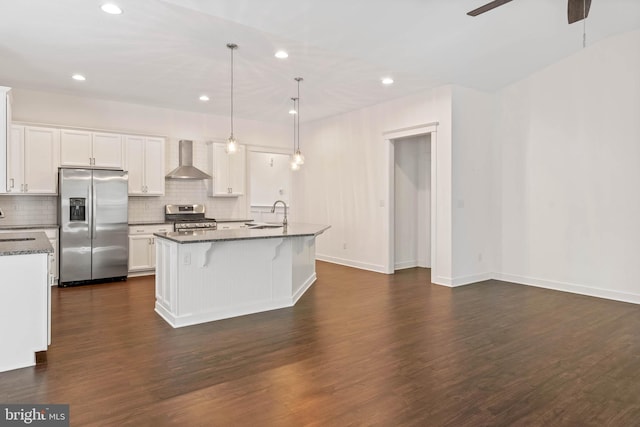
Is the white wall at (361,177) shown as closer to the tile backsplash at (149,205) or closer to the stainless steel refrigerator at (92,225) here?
the tile backsplash at (149,205)

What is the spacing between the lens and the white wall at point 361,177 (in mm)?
5898

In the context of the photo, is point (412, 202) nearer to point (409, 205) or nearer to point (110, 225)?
point (409, 205)

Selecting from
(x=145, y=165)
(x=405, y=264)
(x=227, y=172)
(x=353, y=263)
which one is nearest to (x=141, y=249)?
(x=145, y=165)

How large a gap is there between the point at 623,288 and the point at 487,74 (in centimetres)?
339

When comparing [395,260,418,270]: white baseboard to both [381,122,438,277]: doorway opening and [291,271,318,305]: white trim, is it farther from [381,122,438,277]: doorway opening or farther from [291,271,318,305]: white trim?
[291,271,318,305]: white trim

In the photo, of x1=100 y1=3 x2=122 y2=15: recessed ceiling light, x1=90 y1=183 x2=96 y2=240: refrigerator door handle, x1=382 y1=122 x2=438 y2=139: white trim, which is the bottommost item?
x1=90 y1=183 x2=96 y2=240: refrigerator door handle

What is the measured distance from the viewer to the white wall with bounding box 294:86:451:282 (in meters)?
5.90

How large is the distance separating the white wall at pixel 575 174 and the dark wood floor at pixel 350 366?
76cm

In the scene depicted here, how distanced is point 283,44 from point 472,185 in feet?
11.8

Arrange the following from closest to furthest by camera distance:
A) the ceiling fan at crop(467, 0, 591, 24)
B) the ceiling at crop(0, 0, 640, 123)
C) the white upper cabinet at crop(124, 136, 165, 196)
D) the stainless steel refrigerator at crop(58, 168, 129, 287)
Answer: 1. the ceiling fan at crop(467, 0, 591, 24)
2. the ceiling at crop(0, 0, 640, 123)
3. the stainless steel refrigerator at crop(58, 168, 129, 287)
4. the white upper cabinet at crop(124, 136, 165, 196)

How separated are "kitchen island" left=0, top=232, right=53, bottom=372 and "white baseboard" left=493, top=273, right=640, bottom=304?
606 centimetres

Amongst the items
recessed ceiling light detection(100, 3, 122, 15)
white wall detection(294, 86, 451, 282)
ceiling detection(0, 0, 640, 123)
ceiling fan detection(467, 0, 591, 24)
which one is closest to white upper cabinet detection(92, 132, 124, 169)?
ceiling detection(0, 0, 640, 123)

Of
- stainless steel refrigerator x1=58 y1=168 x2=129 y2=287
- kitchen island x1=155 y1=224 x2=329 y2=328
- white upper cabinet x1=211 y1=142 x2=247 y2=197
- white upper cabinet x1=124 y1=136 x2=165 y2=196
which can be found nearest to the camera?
kitchen island x1=155 y1=224 x2=329 y2=328

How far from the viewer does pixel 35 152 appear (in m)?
5.70
